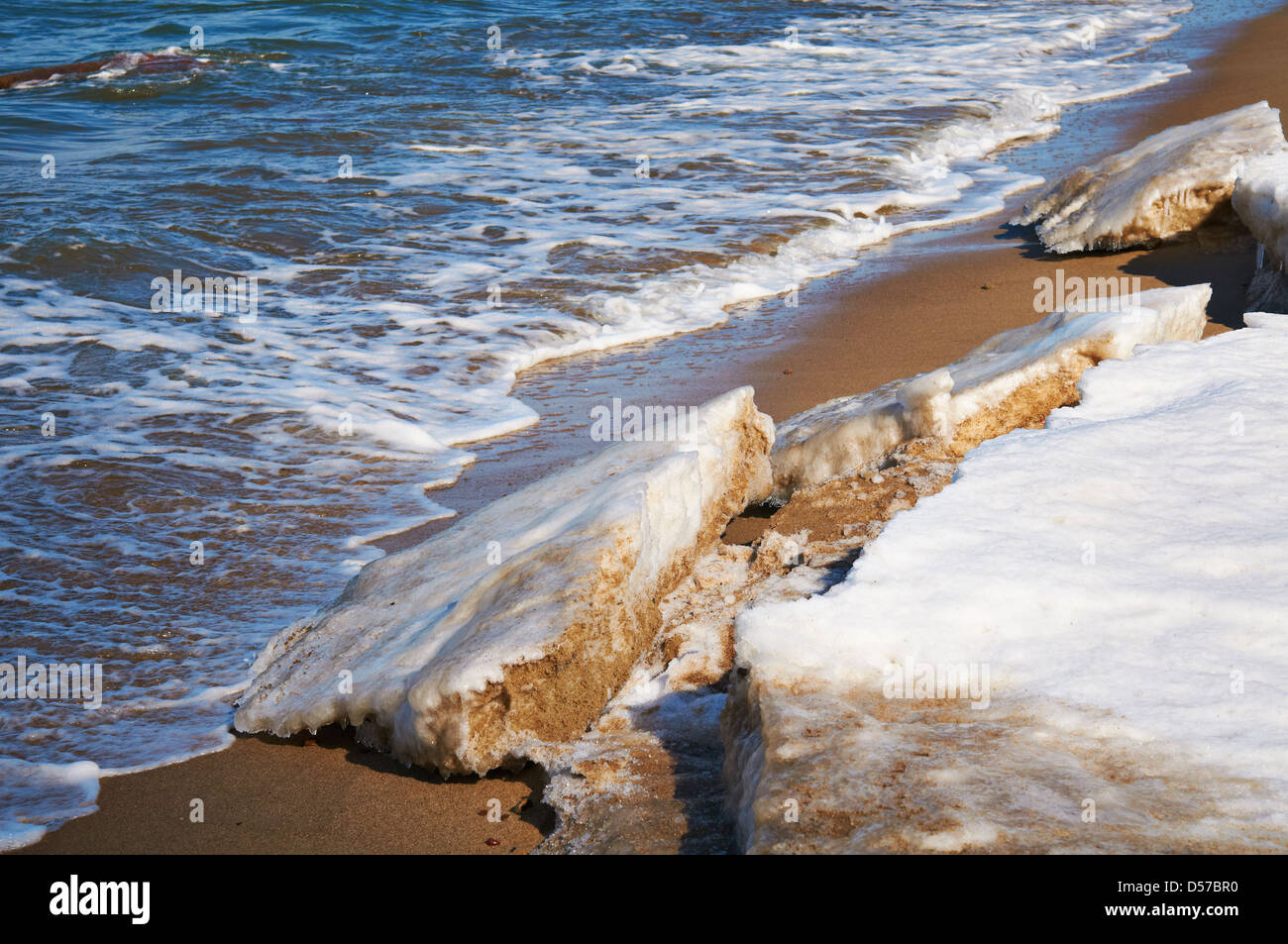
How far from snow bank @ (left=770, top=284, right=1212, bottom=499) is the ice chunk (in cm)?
79

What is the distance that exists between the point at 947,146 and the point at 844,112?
5.86 feet

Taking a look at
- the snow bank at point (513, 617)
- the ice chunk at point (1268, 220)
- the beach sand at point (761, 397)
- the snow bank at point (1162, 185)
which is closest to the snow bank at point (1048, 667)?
the snow bank at point (513, 617)

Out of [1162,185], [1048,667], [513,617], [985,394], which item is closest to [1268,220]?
[1162,185]

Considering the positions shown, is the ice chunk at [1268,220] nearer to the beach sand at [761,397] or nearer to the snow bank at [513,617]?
the beach sand at [761,397]

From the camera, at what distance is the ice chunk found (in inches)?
198

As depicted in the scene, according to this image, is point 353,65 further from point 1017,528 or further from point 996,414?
point 1017,528

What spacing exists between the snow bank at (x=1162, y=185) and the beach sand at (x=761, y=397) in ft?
0.52

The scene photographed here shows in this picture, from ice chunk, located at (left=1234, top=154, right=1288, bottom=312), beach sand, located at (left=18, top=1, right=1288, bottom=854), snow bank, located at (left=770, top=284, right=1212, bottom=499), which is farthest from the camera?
ice chunk, located at (left=1234, top=154, right=1288, bottom=312)

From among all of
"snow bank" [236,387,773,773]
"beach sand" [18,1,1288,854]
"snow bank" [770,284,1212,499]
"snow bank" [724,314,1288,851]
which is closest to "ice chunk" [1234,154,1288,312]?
"beach sand" [18,1,1288,854]

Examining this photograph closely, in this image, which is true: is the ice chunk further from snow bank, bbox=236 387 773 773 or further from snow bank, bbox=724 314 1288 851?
snow bank, bbox=236 387 773 773

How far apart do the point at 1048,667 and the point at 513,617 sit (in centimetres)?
134

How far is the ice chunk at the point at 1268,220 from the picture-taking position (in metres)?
5.04
